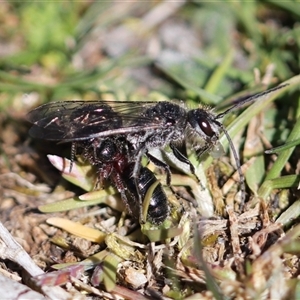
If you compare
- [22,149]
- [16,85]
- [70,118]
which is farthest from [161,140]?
[16,85]

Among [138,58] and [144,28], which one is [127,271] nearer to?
[138,58]

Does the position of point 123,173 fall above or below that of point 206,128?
below

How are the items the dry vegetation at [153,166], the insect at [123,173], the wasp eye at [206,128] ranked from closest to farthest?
the dry vegetation at [153,166] < the insect at [123,173] < the wasp eye at [206,128]

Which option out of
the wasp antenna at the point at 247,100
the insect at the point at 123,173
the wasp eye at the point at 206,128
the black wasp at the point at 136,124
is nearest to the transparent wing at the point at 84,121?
the black wasp at the point at 136,124

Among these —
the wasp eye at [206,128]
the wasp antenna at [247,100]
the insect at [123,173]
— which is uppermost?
the wasp antenna at [247,100]

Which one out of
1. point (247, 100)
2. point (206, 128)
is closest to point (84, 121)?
point (206, 128)

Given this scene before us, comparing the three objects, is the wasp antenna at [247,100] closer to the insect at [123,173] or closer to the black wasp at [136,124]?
the black wasp at [136,124]

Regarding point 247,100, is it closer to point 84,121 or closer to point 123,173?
point 123,173
